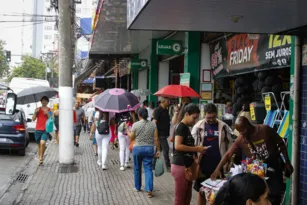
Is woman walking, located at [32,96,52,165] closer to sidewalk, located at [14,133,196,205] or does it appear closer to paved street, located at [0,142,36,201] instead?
sidewalk, located at [14,133,196,205]

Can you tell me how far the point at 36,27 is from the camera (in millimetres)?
128500

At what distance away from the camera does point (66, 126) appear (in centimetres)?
1014

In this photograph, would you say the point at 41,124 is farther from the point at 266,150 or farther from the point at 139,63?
the point at 139,63

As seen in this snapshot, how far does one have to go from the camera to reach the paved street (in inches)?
355

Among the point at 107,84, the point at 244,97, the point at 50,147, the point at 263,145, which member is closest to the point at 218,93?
the point at 244,97

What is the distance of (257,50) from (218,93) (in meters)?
3.95

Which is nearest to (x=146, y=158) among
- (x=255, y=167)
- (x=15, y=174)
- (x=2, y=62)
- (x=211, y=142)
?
(x=211, y=142)

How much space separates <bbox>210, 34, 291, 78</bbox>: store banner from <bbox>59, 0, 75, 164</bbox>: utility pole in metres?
4.19

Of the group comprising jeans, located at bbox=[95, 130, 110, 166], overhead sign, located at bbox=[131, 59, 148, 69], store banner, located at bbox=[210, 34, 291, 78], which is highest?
overhead sign, located at bbox=[131, 59, 148, 69]

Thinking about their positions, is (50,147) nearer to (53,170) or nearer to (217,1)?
(53,170)

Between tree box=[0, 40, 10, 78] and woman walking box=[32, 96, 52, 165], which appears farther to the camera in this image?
tree box=[0, 40, 10, 78]

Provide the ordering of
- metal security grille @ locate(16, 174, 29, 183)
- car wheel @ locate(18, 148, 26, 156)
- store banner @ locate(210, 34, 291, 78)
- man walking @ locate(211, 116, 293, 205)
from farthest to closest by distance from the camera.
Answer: car wheel @ locate(18, 148, 26, 156) < metal security grille @ locate(16, 174, 29, 183) < store banner @ locate(210, 34, 291, 78) < man walking @ locate(211, 116, 293, 205)

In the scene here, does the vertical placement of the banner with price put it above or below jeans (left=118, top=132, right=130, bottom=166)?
above

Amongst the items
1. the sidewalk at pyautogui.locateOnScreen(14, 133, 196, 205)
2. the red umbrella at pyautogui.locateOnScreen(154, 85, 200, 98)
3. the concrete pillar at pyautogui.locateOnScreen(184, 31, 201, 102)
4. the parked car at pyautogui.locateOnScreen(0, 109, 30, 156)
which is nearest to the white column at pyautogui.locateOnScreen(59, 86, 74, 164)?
the sidewalk at pyautogui.locateOnScreen(14, 133, 196, 205)
